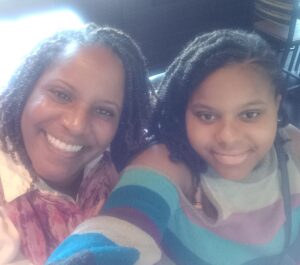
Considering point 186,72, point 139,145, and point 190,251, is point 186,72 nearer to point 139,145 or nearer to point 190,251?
point 139,145

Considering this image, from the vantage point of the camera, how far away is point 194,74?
0.95 metres

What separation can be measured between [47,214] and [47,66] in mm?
320

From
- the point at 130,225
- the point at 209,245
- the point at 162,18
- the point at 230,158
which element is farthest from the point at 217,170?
the point at 162,18

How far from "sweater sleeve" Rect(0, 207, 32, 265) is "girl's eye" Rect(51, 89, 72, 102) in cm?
26

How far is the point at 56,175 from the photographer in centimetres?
98

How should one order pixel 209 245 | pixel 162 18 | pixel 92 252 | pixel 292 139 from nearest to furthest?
pixel 92 252 < pixel 209 245 < pixel 292 139 < pixel 162 18

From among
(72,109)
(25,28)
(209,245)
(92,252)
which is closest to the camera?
(92,252)

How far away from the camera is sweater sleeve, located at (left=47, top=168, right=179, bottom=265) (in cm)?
72

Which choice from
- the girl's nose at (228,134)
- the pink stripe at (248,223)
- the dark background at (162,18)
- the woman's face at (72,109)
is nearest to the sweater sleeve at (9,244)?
the woman's face at (72,109)

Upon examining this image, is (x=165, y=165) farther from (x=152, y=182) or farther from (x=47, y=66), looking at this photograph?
(x=47, y=66)

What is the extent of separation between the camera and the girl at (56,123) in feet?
2.98

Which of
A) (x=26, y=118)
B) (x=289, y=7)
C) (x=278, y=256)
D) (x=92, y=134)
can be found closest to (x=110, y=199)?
(x=92, y=134)

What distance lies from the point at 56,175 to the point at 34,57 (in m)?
0.27

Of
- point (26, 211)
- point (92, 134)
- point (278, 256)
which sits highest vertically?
point (92, 134)
